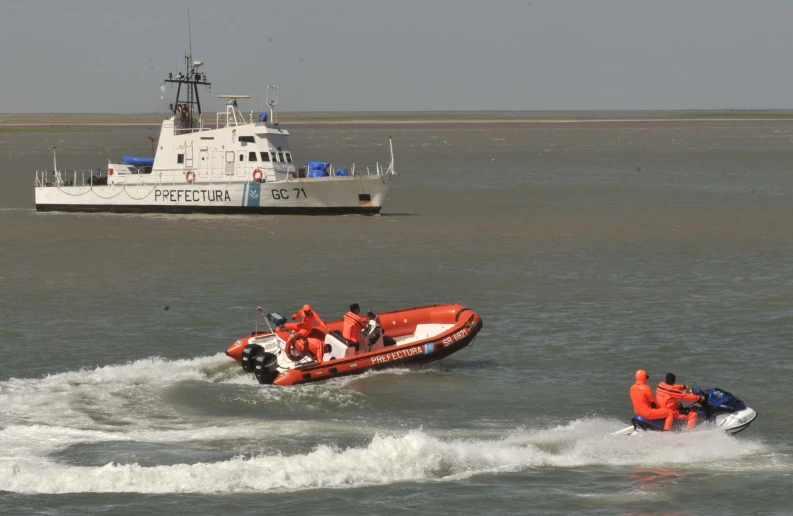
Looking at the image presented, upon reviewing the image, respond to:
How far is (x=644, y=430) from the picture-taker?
18031mm

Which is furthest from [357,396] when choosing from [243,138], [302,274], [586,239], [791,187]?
[791,187]

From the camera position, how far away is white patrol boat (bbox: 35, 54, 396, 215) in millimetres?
46969

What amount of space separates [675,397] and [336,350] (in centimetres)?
728

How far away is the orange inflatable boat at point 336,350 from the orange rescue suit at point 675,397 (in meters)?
5.77

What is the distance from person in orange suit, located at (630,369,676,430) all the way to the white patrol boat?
28956 mm

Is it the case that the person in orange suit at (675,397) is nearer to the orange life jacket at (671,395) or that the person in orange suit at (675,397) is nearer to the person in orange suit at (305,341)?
the orange life jacket at (671,395)

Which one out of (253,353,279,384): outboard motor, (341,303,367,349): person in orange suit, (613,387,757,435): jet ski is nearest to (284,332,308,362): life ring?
(253,353,279,384): outboard motor

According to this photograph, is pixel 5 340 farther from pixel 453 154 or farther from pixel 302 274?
pixel 453 154

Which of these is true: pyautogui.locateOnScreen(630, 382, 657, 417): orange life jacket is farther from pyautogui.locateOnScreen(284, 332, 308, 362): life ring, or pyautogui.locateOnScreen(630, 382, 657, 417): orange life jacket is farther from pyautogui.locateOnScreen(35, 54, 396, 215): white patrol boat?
pyautogui.locateOnScreen(35, 54, 396, 215): white patrol boat

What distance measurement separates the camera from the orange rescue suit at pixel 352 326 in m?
23.0

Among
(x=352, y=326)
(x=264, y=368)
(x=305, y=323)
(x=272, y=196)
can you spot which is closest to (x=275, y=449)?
(x=264, y=368)

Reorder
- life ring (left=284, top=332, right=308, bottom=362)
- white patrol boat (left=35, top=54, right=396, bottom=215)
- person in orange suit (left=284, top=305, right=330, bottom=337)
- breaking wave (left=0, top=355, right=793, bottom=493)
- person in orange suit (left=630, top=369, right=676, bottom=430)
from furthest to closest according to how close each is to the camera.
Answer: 1. white patrol boat (left=35, top=54, right=396, bottom=215)
2. person in orange suit (left=284, top=305, right=330, bottom=337)
3. life ring (left=284, top=332, right=308, bottom=362)
4. person in orange suit (left=630, top=369, right=676, bottom=430)
5. breaking wave (left=0, top=355, right=793, bottom=493)

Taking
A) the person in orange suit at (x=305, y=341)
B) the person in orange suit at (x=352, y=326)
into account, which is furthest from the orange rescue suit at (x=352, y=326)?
the person in orange suit at (x=305, y=341)

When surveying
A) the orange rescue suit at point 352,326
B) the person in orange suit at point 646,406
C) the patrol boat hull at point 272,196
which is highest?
the patrol boat hull at point 272,196
